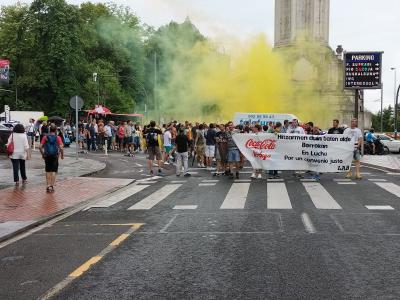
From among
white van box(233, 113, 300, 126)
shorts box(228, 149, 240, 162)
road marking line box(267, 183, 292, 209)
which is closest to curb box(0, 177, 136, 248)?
road marking line box(267, 183, 292, 209)

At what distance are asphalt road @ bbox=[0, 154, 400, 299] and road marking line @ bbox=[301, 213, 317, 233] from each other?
17mm

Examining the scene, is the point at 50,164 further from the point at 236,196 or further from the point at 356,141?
the point at 356,141

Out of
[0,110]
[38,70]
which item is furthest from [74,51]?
[0,110]

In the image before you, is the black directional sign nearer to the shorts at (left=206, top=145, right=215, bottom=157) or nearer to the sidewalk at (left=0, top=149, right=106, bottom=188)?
the shorts at (left=206, top=145, right=215, bottom=157)

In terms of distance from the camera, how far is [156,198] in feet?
38.7

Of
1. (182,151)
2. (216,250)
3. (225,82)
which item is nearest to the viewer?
(216,250)

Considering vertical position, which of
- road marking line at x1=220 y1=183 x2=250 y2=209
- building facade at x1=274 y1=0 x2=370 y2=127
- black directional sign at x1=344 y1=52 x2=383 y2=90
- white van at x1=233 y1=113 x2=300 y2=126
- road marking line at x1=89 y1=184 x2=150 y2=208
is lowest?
road marking line at x1=89 y1=184 x2=150 y2=208

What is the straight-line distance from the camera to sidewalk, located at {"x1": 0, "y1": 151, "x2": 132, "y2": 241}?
9031mm

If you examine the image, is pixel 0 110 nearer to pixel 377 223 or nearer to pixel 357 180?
pixel 357 180

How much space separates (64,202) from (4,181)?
4.50 meters

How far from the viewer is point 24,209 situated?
10.1 meters

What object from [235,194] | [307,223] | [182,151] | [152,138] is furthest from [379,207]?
[152,138]

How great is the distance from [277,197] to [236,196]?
0.95 metres

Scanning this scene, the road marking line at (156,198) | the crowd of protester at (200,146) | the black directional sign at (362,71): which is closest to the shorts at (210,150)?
the crowd of protester at (200,146)
